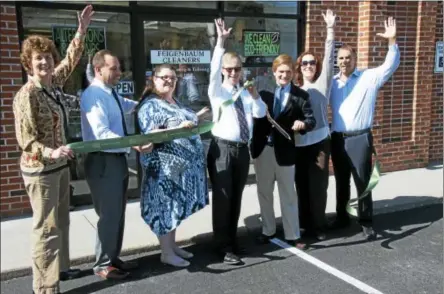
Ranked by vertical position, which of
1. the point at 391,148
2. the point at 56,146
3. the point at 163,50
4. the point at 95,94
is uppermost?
the point at 163,50

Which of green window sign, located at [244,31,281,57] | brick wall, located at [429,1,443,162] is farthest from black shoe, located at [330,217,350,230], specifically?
brick wall, located at [429,1,443,162]

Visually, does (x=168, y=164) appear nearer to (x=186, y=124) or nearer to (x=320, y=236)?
(x=186, y=124)

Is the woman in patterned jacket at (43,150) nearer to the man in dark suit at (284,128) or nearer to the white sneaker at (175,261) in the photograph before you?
the white sneaker at (175,261)

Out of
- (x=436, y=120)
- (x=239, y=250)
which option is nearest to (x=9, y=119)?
(x=239, y=250)

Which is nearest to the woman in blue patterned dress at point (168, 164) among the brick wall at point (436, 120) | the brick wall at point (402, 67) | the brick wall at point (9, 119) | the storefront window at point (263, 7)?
the brick wall at point (9, 119)

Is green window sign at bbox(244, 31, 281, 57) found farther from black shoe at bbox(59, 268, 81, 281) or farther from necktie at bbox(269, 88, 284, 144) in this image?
black shoe at bbox(59, 268, 81, 281)

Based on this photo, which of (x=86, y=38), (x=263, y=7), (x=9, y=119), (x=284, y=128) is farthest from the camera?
(x=263, y=7)

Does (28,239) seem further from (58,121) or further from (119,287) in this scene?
(58,121)

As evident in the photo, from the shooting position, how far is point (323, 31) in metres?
7.04

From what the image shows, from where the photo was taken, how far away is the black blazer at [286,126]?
434 centimetres

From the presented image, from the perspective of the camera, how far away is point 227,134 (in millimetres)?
4070

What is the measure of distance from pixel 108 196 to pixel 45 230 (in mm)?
546

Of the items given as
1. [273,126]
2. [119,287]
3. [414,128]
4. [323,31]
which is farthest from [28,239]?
[414,128]

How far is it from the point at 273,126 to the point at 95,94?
65.3 inches
